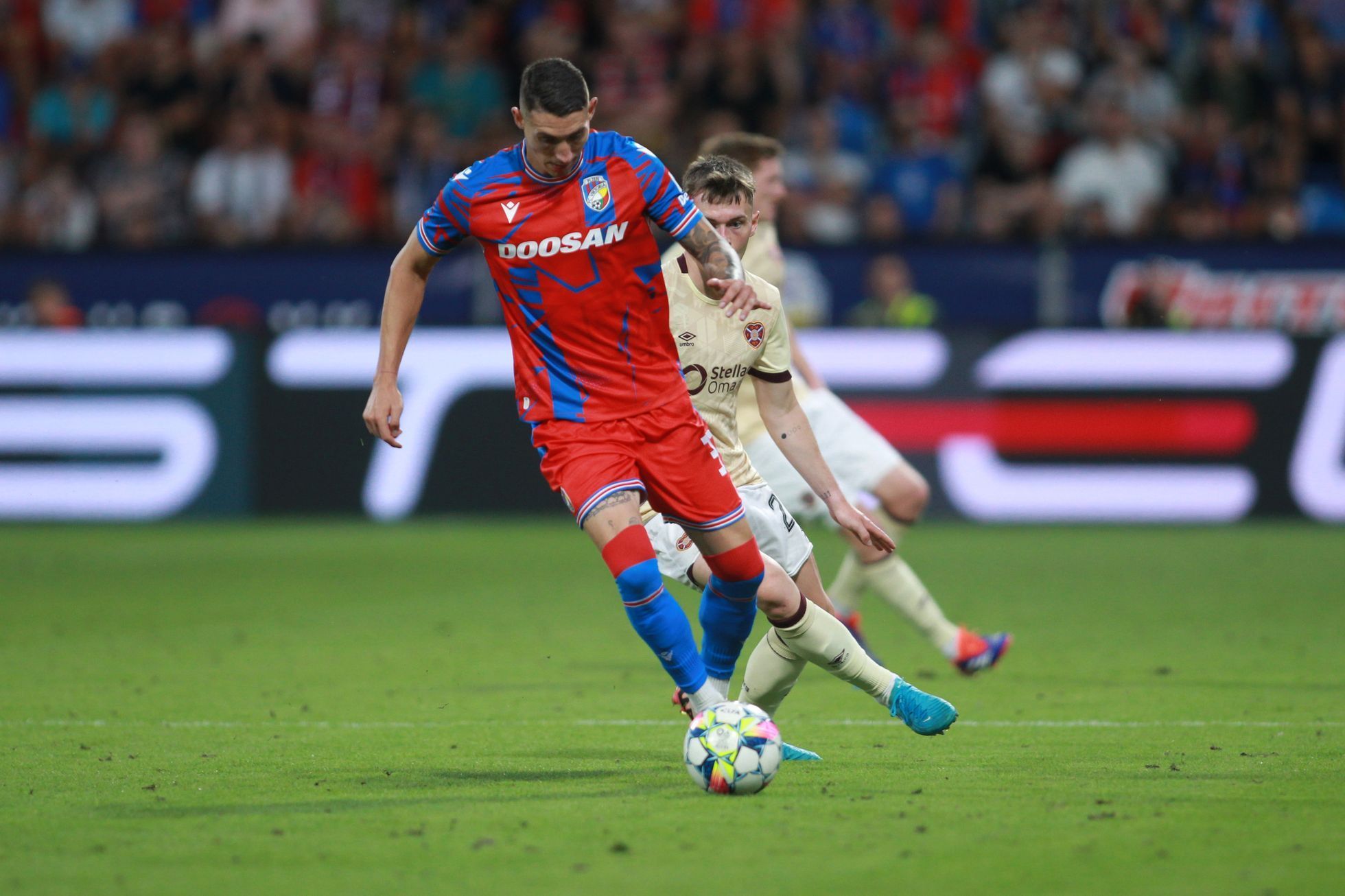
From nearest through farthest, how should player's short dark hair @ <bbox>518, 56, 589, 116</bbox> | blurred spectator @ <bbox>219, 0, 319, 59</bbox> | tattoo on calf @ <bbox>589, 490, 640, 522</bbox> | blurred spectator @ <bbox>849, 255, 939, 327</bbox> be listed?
player's short dark hair @ <bbox>518, 56, 589, 116</bbox>, tattoo on calf @ <bbox>589, 490, 640, 522</bbox>, blurred spectator @ <bbox>849, 255, 939, 327</bbox>, blurred spectator @ <bbox>219, 0, 319, 59</bbox>

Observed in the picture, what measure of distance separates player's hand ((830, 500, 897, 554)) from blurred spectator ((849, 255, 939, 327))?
27.4ft

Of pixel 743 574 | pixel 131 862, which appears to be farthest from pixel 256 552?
pixel 131 862

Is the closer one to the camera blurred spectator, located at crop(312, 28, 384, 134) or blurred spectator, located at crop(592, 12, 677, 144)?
blurred spectator, located at crop(592, 12, 677, 144)

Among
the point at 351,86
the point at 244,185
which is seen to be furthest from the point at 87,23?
the point at 244,185

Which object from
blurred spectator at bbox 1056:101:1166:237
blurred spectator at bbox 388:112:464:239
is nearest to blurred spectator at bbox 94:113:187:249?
blurred spectator at bbox 388:112:464:239

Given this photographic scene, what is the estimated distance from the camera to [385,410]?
5.64 meters

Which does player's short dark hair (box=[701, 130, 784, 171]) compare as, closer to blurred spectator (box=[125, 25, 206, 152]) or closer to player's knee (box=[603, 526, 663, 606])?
player's knee (box=[603, 526, 663, 606])

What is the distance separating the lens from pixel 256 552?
13.2 metres

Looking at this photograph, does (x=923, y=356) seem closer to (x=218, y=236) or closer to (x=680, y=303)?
Answer: (x=218, y=236)

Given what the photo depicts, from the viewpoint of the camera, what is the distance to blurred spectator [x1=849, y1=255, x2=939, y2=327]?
1416 cm

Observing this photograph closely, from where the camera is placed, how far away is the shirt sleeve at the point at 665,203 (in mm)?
5578

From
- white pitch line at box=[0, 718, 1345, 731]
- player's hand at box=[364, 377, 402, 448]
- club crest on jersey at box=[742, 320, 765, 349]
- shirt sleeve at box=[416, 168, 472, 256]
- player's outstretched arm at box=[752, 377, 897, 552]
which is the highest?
shirt sleeve at box=[416, 168, 472, 256]

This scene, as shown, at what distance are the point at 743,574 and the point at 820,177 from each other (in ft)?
36.7

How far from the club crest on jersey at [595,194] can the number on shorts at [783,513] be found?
1.21 m
